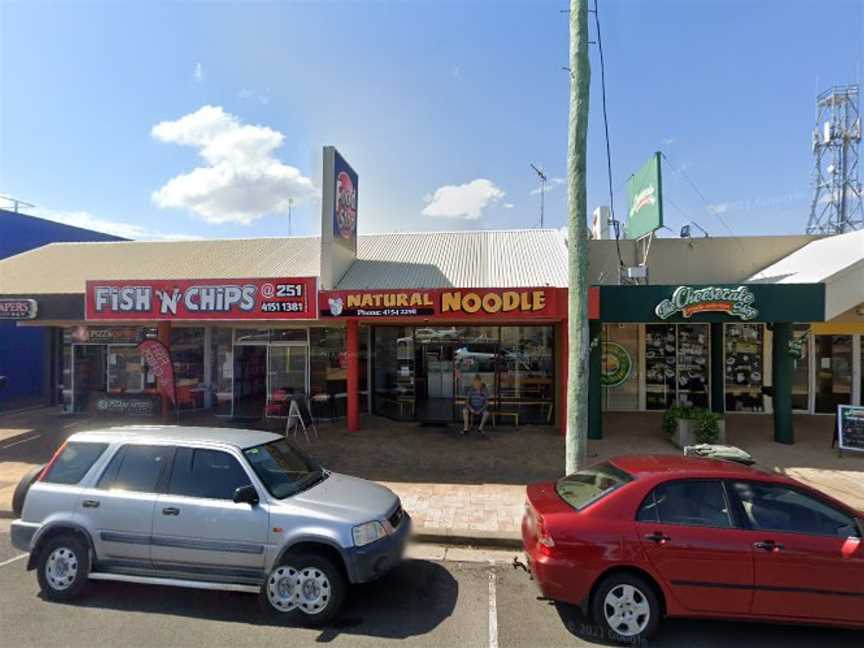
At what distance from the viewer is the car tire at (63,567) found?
456 centimetres

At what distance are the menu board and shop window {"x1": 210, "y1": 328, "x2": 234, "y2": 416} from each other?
48.6ft

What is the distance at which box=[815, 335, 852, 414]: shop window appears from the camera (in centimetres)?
1355

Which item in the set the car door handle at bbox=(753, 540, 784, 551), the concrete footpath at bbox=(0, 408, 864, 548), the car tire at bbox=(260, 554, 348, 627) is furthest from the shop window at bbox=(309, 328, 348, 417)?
the car door handle at bbox=(753, 540, 784, 551)

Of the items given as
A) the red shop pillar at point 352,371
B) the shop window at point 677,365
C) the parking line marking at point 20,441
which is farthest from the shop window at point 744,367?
the parking line marking at point 20,441

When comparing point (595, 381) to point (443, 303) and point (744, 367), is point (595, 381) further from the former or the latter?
point (744, 367)

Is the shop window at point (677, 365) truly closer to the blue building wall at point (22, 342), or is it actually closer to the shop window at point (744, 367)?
the shop window at point (744, 367)

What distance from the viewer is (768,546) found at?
152 inches

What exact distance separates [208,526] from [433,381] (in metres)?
9.68

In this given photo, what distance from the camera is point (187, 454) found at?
15.5 ft

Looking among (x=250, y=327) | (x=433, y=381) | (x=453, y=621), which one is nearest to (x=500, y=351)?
(x=433, y=381)

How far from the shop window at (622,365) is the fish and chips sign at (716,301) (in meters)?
4.73

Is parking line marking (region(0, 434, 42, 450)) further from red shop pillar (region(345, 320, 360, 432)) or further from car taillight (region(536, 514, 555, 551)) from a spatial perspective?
car taillight (region(536, 514, 555, 551))

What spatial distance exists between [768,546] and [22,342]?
24.0m

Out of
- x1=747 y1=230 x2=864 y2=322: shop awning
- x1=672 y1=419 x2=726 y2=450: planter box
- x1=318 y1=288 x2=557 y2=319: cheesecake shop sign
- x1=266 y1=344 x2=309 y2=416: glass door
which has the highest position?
x1=747 y1=230 x2=864 y2=322: shop awning
